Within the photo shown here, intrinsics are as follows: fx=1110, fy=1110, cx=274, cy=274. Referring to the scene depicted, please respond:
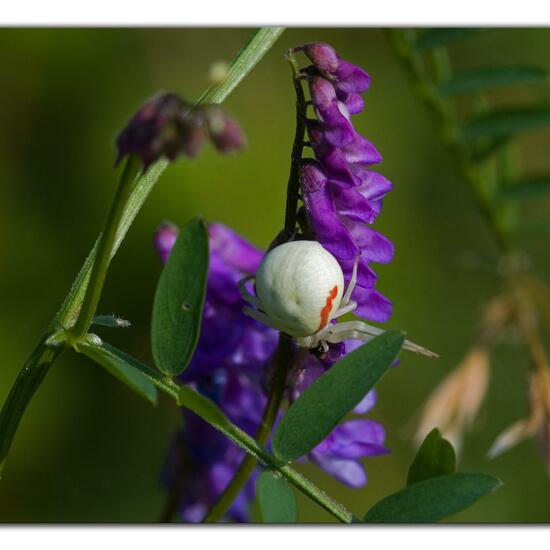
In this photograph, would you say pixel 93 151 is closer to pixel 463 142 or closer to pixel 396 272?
pixel 396 272

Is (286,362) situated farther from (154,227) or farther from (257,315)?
(154,227)

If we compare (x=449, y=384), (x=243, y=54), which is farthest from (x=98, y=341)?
(x=449, y=384)

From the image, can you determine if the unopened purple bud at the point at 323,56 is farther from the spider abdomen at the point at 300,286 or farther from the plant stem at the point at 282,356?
the spider abdomen at the point at 300,286

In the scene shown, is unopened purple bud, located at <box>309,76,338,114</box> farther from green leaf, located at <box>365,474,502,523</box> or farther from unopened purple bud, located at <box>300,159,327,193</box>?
green leaf, located at <box>365,474,502,523</box>

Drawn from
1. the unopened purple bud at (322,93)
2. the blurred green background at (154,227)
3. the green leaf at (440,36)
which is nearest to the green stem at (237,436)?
the unopened purple bud at (322,93)

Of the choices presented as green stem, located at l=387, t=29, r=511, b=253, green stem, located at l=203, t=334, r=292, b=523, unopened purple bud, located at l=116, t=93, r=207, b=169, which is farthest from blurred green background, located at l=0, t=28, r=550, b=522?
unopened purple bud, located at l=116, t=93, r=207, b=169

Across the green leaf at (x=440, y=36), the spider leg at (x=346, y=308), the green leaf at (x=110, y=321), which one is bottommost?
the green leaf at (x=110, y=321)
